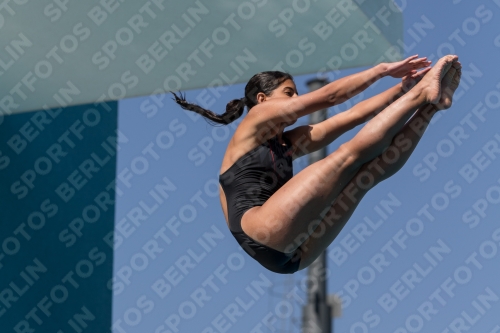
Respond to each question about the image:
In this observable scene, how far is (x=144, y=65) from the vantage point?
181 inches

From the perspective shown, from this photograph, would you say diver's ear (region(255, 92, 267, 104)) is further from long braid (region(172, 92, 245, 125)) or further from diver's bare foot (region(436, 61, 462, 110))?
diver's bare foot (region(436, 61, 462, 110))

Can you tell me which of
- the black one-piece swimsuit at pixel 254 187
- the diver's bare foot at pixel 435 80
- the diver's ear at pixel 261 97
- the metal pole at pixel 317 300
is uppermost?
the diver's bare foot at pixel 435 80

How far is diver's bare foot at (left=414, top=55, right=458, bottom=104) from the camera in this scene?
2.59 metres

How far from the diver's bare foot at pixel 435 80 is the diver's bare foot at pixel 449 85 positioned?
0.9 inches

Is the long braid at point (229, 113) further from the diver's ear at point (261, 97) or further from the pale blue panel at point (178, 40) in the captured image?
the pale blue panel at point (178, 40)

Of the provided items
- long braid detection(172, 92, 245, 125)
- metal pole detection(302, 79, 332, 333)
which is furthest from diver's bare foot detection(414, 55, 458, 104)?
metal pole detection(302, 79, 332, 333)

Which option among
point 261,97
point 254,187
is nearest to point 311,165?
point 254,187

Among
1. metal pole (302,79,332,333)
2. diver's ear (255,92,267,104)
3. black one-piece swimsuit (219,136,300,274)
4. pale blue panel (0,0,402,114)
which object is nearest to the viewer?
black one-piece swimsuit (219,136,300,274)

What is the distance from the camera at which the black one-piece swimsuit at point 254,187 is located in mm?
2809

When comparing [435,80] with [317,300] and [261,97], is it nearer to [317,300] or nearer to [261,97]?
[261,97]

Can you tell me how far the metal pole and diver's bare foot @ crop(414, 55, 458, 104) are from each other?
5.73 feet

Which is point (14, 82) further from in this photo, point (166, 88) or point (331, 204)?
point (331, 204)

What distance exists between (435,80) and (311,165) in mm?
476

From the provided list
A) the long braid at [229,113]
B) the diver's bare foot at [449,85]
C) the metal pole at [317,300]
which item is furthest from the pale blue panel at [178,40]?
the diver's bare foot at [449,85]
